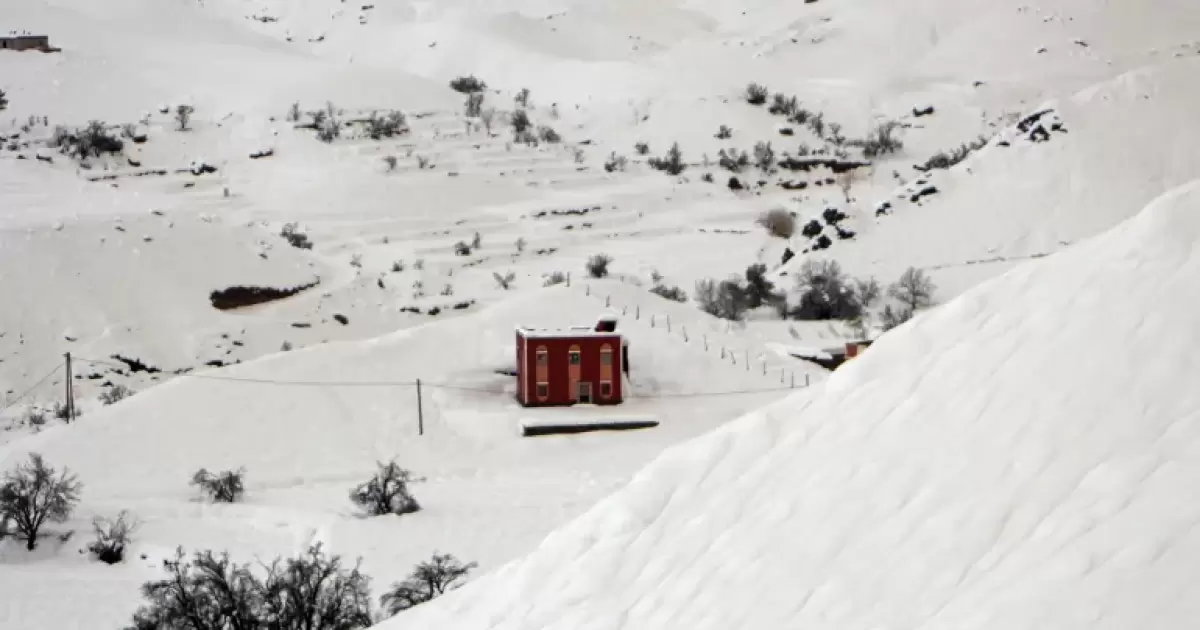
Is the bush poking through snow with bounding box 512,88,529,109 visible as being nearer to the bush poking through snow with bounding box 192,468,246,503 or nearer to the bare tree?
the bare tree

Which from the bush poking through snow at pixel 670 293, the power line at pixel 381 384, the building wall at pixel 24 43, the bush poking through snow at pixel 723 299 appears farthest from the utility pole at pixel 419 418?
the building wall at pixel 24 43

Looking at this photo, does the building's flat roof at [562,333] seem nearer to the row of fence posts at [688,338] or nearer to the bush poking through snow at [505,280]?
the row of fence posts at [688,338]

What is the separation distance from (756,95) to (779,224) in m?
14.7

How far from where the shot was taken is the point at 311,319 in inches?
1181

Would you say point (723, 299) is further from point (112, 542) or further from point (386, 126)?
point (386, 126)

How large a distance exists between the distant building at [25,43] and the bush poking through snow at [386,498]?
41256 mm

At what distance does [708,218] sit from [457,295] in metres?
11.8

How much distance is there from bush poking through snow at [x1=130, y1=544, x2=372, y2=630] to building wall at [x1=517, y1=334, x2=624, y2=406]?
1113cm

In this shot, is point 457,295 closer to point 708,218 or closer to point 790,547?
point 708,218

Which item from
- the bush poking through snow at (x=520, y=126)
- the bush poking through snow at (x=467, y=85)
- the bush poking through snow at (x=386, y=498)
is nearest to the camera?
the bush poking through snow at (x=386, y=498)

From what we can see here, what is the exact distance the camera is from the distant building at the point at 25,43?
51.7 metres

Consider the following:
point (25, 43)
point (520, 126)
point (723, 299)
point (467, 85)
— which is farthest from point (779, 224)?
point (25, 43)

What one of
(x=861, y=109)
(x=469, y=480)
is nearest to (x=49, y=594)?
(x=469, y=480)

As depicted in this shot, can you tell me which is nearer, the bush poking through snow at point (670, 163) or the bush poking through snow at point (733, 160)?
the bush poking through snow at point (670, 163)
